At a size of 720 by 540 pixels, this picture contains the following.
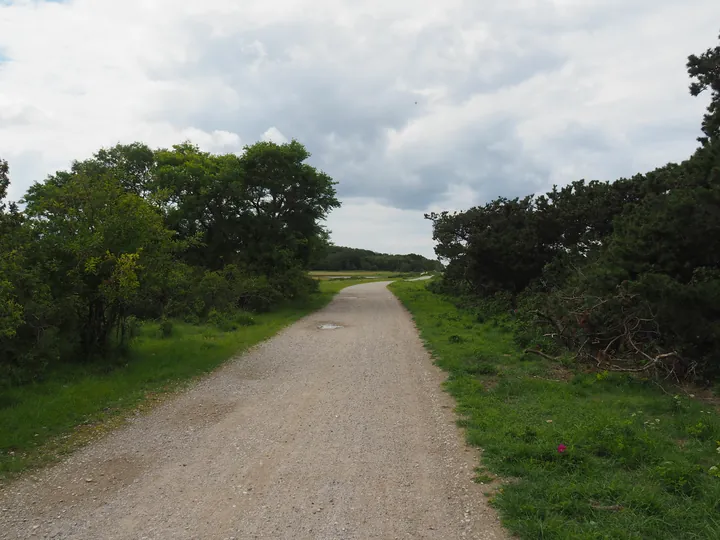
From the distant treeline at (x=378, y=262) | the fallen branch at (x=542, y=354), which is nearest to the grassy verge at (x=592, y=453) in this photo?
the fallen branch at (x=542, y=354)

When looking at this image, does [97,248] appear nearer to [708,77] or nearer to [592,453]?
[592,453]

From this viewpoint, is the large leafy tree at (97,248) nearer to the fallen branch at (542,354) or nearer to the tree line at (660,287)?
the fallen branch at (542,354)

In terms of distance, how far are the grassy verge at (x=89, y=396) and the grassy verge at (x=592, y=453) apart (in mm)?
5003

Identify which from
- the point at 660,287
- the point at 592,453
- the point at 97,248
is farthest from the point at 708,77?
the point at 97,248

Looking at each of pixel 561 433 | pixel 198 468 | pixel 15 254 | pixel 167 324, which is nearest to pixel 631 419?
pixel 561 433

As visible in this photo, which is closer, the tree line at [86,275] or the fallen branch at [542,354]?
the tree line at [86,275]

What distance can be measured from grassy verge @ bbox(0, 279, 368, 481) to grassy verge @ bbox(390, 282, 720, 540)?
197 inches

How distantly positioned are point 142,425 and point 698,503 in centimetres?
648

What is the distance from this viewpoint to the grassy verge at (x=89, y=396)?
586cm

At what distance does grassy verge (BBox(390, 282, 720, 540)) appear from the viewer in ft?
13.2

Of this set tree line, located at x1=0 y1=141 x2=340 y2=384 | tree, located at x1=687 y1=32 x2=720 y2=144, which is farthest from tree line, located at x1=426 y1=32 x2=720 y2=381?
tree line, located at x1=0 y1=141 x2=340 y2=384

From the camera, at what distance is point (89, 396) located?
7785 mm

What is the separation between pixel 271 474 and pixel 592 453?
3564mm

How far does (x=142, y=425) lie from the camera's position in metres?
6.73
